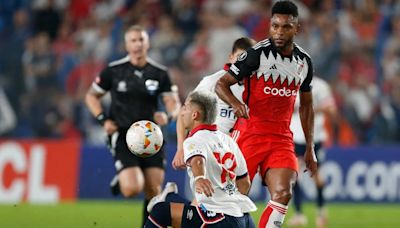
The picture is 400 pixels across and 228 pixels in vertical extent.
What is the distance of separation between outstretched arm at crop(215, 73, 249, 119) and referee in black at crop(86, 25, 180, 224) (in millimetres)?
2743

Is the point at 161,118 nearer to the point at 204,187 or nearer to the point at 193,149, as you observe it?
the point at 193,149

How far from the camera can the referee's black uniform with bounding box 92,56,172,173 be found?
1241cm

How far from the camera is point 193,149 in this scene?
8.22 m

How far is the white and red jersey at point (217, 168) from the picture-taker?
8266 millimetres

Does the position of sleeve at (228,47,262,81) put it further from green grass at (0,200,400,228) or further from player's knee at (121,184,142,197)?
green grass at (0,200,400,228)

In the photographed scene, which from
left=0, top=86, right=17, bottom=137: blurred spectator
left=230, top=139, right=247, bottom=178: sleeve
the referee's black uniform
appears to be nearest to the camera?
left=230, top=139, right=247, bottom=178: sleeve

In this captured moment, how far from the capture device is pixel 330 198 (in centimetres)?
1856

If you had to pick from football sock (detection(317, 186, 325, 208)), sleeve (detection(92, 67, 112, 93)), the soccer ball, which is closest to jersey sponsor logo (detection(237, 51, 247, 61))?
the soccer ball

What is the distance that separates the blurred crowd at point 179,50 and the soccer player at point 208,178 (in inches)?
392

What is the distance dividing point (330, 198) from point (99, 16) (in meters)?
5.72

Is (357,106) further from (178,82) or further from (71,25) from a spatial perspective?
(71,25)

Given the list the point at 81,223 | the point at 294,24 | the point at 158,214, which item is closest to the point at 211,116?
the point at 158,214

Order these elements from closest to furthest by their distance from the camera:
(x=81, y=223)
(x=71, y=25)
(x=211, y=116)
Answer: (x=211, y=116)
(x=81, y=223)
(x=71, y=25)

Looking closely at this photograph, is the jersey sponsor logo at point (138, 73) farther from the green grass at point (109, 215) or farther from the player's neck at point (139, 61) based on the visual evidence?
the green grass at point (109, 215)
